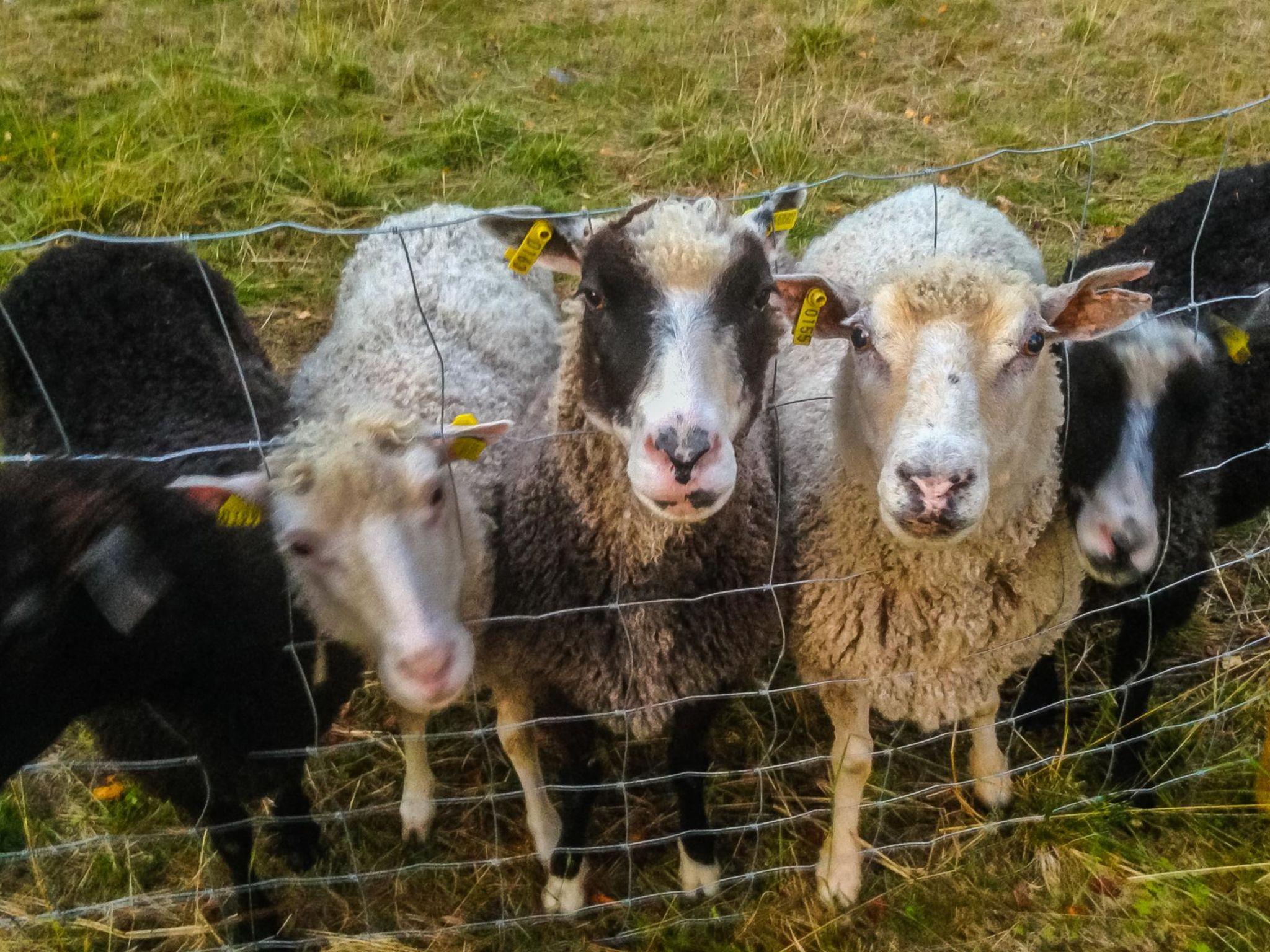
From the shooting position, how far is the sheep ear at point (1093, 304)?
204 centimetres

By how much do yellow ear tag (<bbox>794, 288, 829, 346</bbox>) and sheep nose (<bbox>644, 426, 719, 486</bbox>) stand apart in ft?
1.79

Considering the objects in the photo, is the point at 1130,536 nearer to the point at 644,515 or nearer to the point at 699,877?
the point at 644,515

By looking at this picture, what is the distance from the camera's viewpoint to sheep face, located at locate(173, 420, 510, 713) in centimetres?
183

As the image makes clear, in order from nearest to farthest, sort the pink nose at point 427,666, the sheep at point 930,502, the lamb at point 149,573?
the lamb at point 149,573 < the pink nose at point 427,666 < the sheep at point 930,502

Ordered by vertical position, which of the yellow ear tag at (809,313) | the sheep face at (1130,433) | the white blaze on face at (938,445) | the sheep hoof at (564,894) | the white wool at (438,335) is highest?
the yellow ear tag at (809,313)

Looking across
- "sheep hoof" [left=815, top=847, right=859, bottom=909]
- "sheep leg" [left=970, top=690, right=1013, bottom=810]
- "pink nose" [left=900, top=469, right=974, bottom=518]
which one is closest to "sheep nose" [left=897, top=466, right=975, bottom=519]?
"pink nose" [left=900, top=469, right=974, bottom=518]

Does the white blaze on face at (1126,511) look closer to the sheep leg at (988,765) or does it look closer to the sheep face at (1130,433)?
the sheep face at (1130,433)

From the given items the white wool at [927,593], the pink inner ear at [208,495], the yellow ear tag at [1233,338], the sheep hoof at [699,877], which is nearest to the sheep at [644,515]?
the sheep hoof at [699,877]

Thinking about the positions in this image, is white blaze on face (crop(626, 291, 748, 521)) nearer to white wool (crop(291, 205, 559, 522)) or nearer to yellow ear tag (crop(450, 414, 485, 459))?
yellow ear tag (crop(450, 414, 485, 459))

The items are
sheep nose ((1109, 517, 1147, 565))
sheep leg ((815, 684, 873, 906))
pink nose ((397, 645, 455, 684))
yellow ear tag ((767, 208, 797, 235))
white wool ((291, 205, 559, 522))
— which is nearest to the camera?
pink nose ((397, 645, 455, 684))

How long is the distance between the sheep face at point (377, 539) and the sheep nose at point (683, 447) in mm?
412

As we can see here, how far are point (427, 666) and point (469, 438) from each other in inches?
19.6

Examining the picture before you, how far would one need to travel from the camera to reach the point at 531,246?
83.7 inches

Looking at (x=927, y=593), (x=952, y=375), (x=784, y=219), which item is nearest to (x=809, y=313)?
(x=784, y=219)
